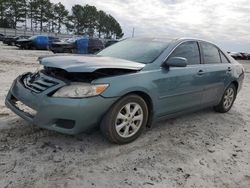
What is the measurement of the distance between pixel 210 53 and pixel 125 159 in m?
2.92

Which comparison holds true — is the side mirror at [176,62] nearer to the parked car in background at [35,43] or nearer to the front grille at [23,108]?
the front grille at [23,108]

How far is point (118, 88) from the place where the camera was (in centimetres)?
355

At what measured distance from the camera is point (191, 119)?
17.4 feet

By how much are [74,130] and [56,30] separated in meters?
77.0

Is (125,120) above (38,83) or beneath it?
beneath

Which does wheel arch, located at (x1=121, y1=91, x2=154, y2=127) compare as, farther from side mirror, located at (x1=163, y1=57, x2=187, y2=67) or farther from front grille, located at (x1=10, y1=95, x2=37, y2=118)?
front grille, located at (x1=10, y1=95, x2=37, y2=118)

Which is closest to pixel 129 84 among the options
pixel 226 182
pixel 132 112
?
→ pixel 132 112

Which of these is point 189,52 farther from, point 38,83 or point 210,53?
point 38,83

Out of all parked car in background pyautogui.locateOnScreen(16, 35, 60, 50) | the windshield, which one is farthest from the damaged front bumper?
parked car in background pyautogui.locateOnScreen(16, 35, 60, 50)

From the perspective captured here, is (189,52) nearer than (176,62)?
No

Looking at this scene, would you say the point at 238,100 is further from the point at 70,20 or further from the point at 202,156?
the point at 70,20

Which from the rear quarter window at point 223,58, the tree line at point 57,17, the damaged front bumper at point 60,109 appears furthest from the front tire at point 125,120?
the tree line at point 57,17

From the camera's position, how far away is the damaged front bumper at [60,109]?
3.33m

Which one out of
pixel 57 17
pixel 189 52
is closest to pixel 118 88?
pixel 189 52
